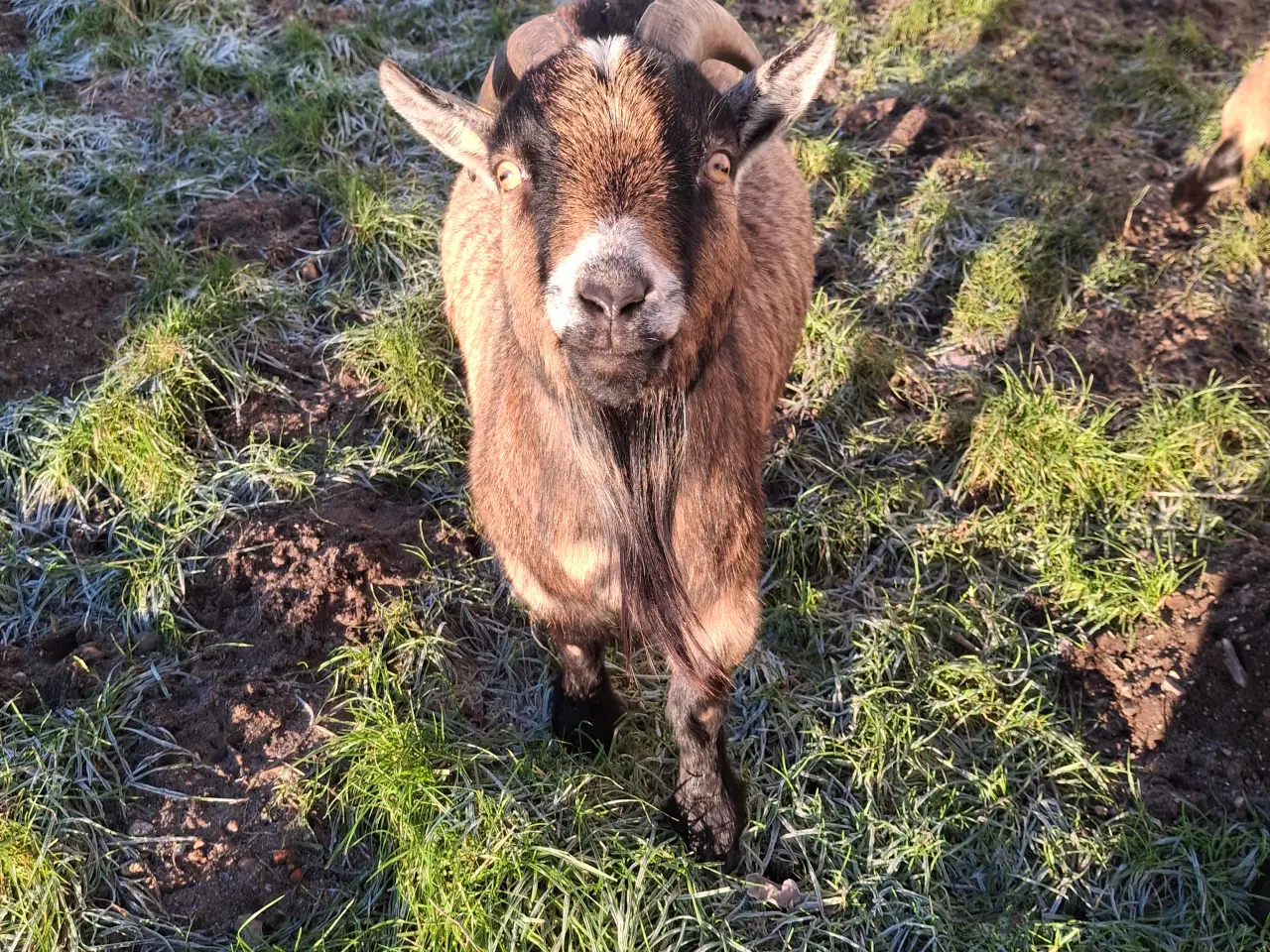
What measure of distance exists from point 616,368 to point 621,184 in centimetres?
41

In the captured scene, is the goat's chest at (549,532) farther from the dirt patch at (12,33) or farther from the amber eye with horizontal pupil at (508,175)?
the dirt patch at (12,33)

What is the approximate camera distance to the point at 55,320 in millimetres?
4016

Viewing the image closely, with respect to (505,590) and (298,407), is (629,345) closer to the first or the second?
(505,590)

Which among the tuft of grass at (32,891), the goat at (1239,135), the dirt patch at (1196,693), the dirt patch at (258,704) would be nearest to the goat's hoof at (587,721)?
the dirt patch at (258,704)

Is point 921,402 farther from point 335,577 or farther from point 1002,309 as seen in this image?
point 335,577

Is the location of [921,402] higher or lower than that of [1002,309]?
lower

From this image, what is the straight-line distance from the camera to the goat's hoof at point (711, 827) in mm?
2791

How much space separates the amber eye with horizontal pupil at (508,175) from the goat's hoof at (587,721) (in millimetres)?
1668

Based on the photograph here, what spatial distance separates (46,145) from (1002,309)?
17.4 ft

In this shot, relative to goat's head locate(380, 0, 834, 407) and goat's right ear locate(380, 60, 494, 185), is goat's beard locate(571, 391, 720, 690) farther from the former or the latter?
goat's right ear locate(380, 60, 494, 185)

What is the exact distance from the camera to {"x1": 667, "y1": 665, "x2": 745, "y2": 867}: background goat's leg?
2754mm

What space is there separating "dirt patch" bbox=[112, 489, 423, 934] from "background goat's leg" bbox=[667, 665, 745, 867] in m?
1.13

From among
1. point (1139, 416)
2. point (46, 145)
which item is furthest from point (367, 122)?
point (1139, 416)

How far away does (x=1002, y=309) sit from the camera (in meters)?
4.37
